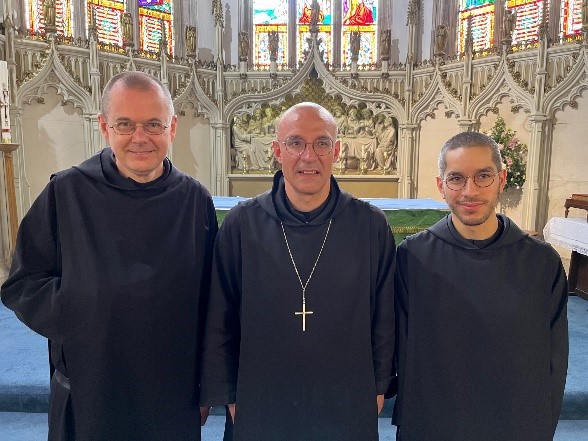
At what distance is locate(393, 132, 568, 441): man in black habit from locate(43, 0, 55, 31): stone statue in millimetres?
7229

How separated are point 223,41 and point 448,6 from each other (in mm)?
4440

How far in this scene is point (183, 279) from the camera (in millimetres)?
2018

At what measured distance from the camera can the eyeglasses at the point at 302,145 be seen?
1946 millimetres

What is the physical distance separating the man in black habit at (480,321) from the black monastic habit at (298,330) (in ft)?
0.64

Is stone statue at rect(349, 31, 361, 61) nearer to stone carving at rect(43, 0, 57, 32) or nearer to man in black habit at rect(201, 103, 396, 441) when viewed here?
stone carving at rect(43, 0, 57, 32)

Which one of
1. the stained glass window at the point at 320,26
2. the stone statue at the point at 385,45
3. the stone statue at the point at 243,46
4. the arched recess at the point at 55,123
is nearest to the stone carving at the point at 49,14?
the arched recess at the point at 55,123

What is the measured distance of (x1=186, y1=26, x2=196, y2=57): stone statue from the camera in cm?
888

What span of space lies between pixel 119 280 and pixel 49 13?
702 centimetres

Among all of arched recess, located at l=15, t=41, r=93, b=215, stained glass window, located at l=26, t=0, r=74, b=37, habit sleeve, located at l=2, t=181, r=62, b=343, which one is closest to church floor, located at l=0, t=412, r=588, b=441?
habit sleeve, located at l=2, t=181, r=62, b=343

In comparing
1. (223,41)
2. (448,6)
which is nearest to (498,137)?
(448,6)

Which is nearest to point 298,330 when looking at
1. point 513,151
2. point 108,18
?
point 513,151

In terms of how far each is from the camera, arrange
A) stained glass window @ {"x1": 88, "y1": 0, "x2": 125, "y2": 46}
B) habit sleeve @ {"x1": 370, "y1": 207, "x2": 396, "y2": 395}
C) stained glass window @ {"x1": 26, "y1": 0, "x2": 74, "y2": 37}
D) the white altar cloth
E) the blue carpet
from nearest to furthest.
→ habit sleeve @ {"x1": 370, "y1": 207, "x2": 396, "y2": 395}, the blue carpet, the white altar cloth, stained glass window @ {"x1": 26, "y1": 0, "x2": 74, "y2": 37}, stained glass window @ {"x1": 88, "y1": 0, "x2": 125, "y2": 46}

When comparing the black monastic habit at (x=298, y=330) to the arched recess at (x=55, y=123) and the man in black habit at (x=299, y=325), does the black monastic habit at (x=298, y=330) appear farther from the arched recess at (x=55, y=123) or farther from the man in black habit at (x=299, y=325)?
the arched recess at (x=55, y=123)

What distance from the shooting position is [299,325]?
2.06 metres
